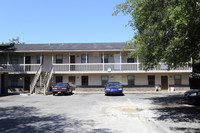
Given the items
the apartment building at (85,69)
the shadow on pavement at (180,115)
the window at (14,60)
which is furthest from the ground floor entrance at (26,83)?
the shadow on pavement at (180,115)

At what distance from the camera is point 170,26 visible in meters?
8.06

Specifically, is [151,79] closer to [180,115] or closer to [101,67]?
[101,67]

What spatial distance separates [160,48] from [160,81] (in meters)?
17.1

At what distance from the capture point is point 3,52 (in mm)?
24859

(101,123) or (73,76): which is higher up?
(73,76)

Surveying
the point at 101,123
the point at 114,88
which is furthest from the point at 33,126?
the point at 114,88

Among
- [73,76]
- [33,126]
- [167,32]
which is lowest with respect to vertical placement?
[33,126]

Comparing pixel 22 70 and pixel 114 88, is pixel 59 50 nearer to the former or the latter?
pixel 22 70

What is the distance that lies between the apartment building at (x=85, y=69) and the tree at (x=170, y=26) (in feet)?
46.0

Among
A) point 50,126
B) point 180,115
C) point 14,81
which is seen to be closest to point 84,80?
point 14,81

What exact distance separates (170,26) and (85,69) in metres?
17.1

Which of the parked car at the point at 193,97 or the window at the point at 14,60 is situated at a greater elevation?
the window at the point at 14,60

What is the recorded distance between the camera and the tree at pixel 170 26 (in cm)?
700

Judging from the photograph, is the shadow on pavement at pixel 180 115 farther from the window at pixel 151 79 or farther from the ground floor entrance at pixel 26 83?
the ground floor entrance at pixel 26 83
